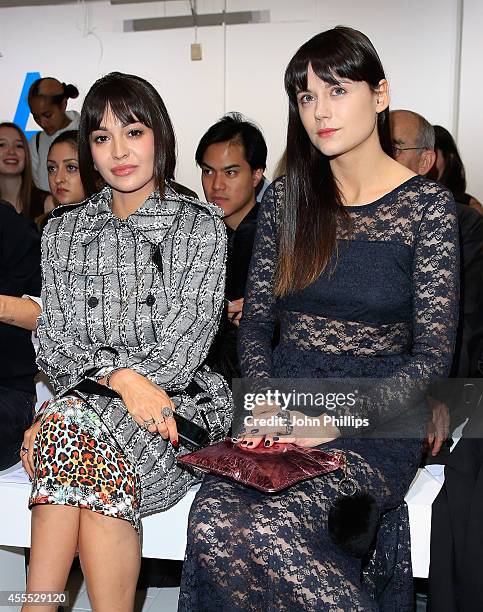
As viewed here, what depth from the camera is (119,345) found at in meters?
2.27

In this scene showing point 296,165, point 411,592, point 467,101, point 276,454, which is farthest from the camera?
point 467,101

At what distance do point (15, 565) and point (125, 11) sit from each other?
4.71m

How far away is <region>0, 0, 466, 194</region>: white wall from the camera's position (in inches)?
223

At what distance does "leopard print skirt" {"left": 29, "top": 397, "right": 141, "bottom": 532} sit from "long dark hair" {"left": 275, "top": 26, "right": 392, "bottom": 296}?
25.4 inches

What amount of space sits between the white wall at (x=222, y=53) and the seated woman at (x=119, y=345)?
12.2ft

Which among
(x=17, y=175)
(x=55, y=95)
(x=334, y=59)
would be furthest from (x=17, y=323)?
(x=55, y=95)

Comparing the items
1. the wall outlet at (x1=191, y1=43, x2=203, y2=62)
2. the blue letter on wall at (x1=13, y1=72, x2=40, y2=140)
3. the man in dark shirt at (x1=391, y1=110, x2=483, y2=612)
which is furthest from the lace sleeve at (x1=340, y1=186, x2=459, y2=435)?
the blue letter on wall at (x1=13, y1=72, x2=40, y2=140)

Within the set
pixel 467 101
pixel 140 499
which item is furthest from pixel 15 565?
pixel 467 101

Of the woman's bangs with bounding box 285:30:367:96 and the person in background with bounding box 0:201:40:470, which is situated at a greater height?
the woman's bangs with bounding box 285:30:367:96

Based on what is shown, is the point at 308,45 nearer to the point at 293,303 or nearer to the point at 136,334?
the point at 293,303

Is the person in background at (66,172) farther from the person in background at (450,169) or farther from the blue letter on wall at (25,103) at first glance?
the blue letter on wall at (25,103)

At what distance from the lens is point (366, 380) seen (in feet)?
7.00

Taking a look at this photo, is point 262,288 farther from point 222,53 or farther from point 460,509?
point 222,53

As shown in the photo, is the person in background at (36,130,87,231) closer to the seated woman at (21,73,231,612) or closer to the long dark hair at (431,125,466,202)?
the seated woman at (21,73,231,612)
